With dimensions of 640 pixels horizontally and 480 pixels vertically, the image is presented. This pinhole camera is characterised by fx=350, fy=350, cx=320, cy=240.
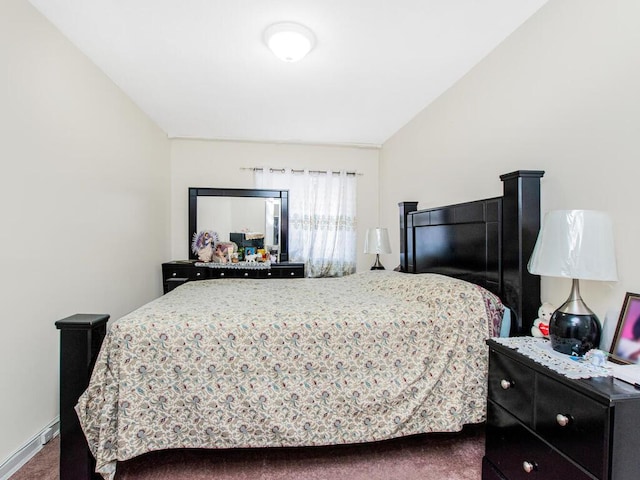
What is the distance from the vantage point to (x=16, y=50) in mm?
1799

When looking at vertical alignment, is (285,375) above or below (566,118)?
below

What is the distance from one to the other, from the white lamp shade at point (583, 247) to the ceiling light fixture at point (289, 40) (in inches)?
67.3

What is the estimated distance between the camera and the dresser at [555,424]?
104 centimetres

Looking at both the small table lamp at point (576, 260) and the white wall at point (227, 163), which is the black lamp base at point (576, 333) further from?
the white wall at point (227, 163)

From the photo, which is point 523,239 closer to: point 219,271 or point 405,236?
point 405,236

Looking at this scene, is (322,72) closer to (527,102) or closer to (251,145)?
(527,102)

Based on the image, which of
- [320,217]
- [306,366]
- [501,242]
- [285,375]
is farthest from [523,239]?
[320,217]

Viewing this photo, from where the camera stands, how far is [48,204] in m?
2.04

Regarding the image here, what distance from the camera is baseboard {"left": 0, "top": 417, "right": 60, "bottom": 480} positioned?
1.69 m

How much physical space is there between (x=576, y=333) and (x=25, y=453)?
8.83 feet

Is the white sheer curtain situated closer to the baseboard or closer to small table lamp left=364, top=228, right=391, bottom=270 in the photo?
small table lamp left=364, top=228, right=391, bottom=270

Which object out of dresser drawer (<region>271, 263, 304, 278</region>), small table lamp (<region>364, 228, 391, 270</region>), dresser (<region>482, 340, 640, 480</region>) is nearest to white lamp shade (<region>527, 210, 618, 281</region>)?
dresser (<region>482, 340, 640, 480</region>)

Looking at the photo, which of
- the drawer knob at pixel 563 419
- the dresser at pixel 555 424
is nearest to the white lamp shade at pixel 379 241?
the dresser at pixel 555 424

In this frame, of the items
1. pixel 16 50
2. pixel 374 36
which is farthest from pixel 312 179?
pixel 16 50
